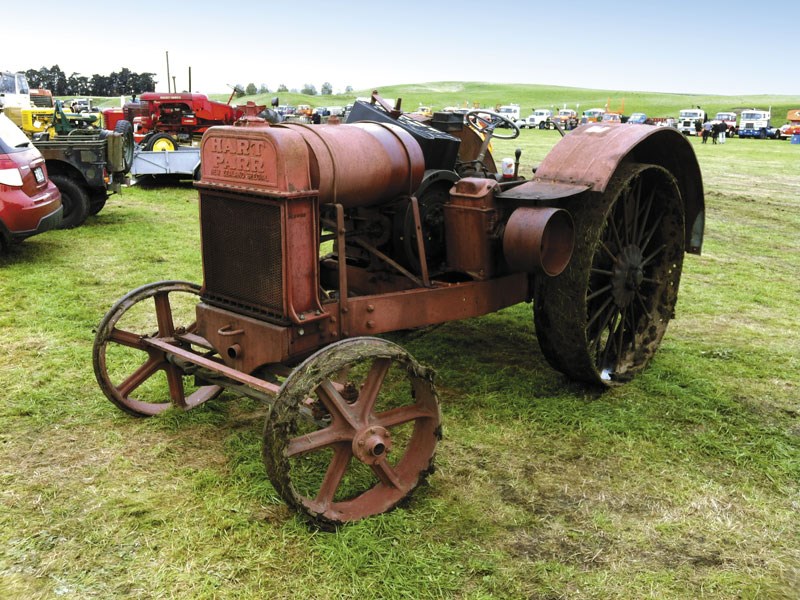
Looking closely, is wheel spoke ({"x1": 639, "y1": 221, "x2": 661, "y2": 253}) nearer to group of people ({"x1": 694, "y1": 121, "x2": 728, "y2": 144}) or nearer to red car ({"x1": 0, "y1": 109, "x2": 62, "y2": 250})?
red car ({"x1": 0, "y1": 109, "x2": 62, "y2": 250})

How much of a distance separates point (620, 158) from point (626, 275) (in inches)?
31.3

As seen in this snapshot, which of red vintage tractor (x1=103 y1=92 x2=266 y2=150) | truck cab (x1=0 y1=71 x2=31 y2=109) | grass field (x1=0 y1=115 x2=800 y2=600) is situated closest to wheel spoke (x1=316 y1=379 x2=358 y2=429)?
grass field (x1=0 y1=115 x2=800 y2=600)

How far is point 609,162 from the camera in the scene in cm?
370

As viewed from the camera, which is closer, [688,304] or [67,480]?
[67,480]

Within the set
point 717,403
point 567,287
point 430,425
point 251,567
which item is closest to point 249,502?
point 251,567

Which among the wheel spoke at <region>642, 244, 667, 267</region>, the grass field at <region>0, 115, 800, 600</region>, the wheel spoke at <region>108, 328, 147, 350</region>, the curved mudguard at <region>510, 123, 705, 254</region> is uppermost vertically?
the curved mudguard at <region>510, 123, 705, 254</region>

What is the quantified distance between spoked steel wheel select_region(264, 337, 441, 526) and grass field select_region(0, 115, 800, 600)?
11 cm

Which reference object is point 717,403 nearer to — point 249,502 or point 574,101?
point 249,502

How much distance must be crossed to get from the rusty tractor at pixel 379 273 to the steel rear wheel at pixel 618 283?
12 mm

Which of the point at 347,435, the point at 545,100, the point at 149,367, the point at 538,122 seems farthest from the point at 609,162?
the point at 545,100

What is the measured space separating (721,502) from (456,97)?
85019 millimetres

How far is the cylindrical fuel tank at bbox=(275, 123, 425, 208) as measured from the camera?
3107mm

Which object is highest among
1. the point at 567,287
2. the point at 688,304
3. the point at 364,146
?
the point at 364,146

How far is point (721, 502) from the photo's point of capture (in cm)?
309
